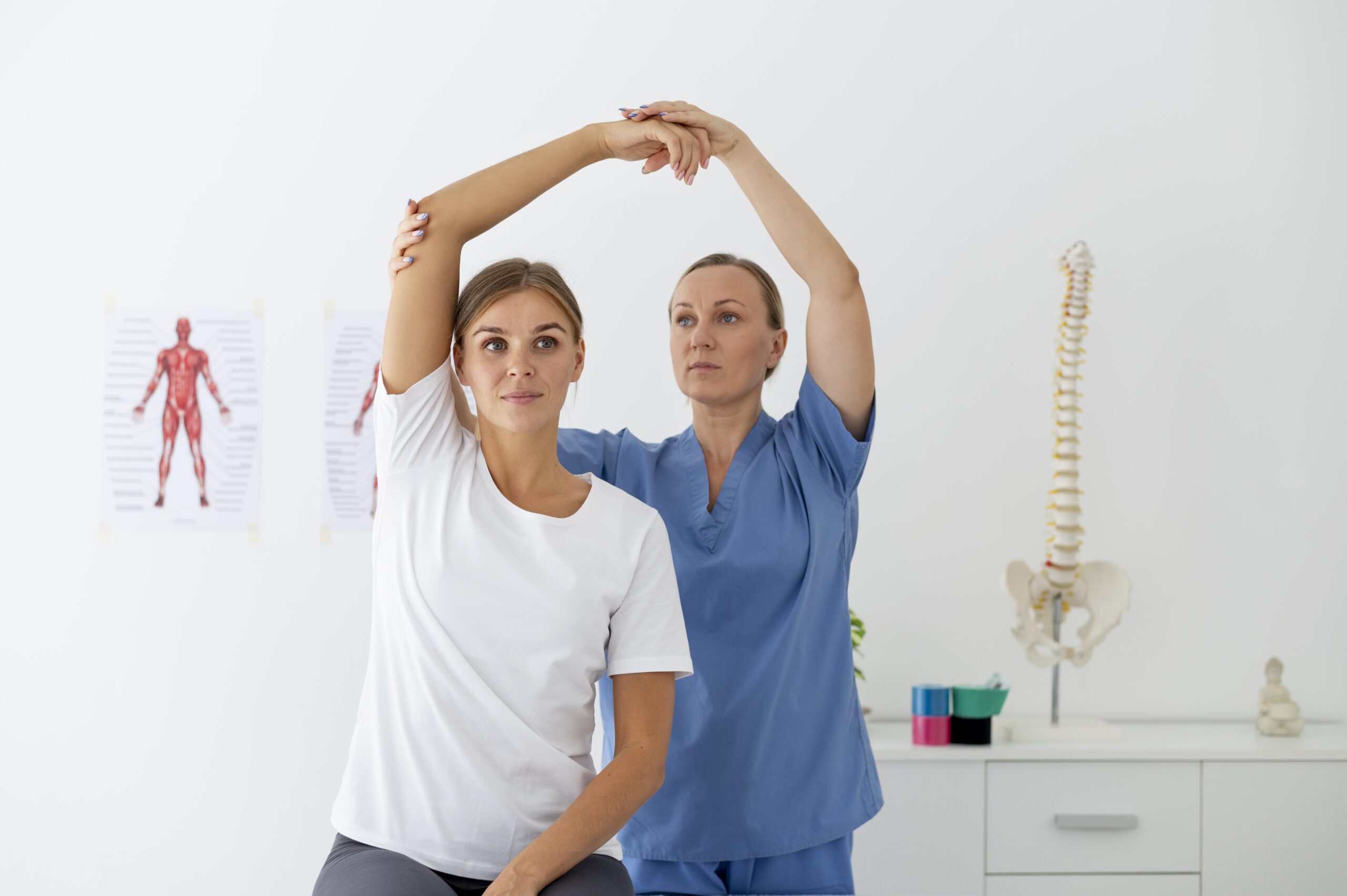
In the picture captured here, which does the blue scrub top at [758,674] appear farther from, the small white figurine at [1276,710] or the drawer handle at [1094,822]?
the small white figurine at [1276,710]

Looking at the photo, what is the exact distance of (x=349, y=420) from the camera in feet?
8.32

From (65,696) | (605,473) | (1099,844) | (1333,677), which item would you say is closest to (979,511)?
(1099,844)

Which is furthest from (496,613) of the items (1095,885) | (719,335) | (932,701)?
(1095,885)

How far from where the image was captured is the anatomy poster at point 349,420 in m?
2.52

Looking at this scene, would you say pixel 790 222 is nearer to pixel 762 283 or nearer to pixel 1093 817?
pixel 762 283

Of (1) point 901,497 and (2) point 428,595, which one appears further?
(1) point 901,497

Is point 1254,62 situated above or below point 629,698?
above

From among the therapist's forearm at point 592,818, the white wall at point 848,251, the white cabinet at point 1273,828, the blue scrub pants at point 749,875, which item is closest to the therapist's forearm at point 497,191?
the therapist's forearm at point 592,818

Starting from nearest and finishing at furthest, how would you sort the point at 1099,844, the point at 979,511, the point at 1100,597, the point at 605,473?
the point at 605,473 → the point at 1099,844 → the point at 1100,597 → the point at 979,511

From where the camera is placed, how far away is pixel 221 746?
2488 mm

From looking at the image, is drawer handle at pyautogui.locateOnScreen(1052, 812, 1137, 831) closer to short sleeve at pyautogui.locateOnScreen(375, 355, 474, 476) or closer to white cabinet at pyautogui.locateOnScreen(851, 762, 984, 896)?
white cabinet at pyautogui.locateOnScreen(851, 762, 984, 896)

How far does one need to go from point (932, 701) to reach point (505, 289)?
4.67 ft

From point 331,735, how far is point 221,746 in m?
0.26

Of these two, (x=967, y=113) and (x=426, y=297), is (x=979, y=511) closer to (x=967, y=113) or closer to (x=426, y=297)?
(x=967, y=113)
